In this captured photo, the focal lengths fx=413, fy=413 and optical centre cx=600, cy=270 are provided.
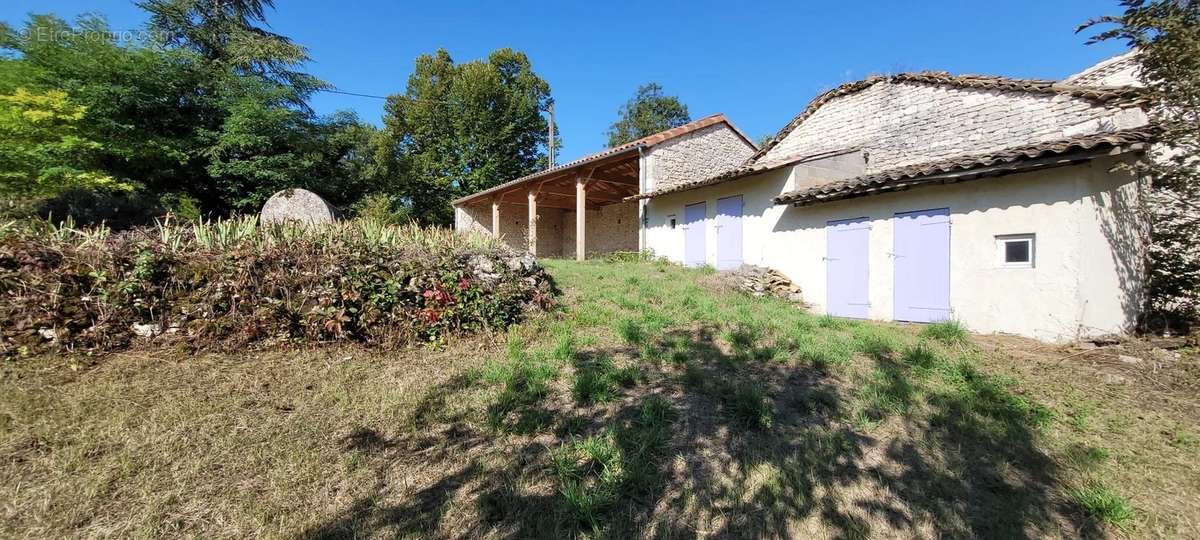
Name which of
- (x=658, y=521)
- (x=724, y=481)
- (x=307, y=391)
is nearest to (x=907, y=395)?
(x=724, y=481)

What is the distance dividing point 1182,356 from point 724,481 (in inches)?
237

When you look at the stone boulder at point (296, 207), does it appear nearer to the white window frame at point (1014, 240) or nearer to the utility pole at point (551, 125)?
the white window frame at point (1014, 240)

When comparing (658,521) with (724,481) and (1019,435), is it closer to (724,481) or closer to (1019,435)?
(724,481)

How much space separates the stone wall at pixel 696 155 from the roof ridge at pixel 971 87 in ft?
6.52

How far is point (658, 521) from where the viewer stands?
2348mm

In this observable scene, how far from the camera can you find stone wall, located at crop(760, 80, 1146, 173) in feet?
22.0

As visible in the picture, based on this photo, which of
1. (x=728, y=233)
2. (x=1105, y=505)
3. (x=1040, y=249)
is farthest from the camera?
(x=728, y=233)

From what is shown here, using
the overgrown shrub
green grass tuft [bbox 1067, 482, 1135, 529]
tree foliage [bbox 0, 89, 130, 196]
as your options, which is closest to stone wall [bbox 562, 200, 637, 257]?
the overgrown shrub

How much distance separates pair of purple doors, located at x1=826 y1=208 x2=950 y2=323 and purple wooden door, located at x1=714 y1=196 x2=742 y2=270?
235cm

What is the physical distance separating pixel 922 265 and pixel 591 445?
6657mm

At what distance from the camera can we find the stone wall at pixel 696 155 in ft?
40.4

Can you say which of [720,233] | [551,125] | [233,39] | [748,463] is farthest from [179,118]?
[748,463]

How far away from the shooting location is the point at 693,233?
37.2 ft

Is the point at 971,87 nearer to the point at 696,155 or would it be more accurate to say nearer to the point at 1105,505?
the point at 696,155
